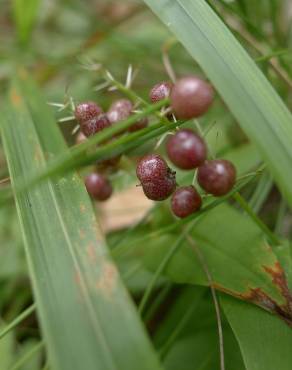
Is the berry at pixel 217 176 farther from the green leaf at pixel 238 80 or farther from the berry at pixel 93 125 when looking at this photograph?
the berry at pixel 93 125

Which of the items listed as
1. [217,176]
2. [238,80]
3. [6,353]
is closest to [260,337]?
[217,176]

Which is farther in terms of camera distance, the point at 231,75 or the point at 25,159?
the point at 25,159

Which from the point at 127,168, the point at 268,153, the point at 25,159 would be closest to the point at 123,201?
the point at 127,168

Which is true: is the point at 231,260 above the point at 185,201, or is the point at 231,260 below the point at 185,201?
below

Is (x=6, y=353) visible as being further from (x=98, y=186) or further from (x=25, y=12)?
(x=25, y=12)

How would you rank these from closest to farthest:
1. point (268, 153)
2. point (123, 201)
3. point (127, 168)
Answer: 1. point (268, 153)
2. point (127, 168)
3. point (123, 201)

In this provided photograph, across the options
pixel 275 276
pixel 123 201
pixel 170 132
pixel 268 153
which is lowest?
pixel 275 276

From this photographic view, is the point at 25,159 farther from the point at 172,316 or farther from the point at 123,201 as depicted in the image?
the point at 123,201
